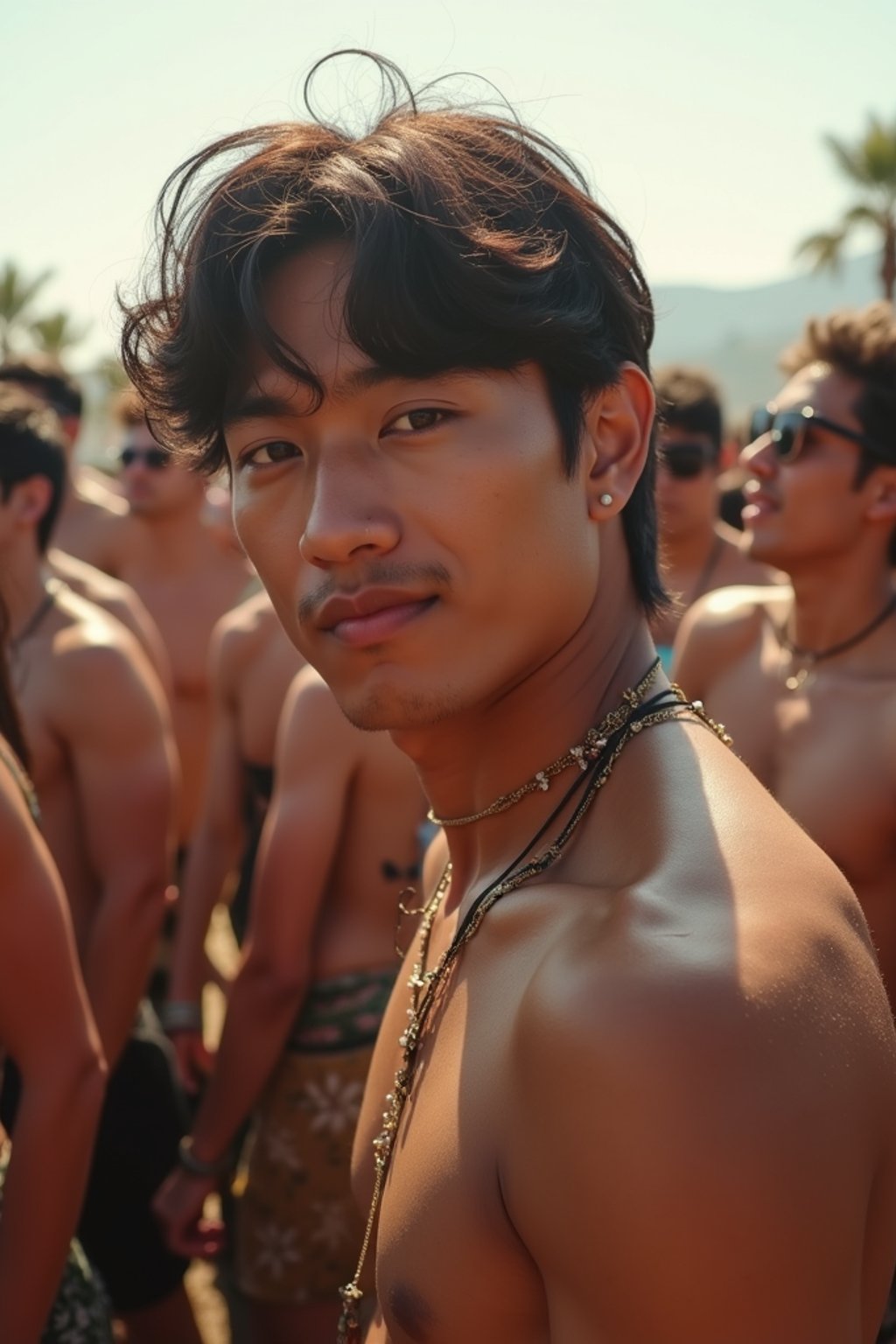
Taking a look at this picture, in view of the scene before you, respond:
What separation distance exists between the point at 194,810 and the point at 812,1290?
555cm

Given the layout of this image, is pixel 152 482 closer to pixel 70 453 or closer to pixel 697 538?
pixel 70 453

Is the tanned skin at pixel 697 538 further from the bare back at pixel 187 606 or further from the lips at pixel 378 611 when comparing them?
the lips at pixel 378 611

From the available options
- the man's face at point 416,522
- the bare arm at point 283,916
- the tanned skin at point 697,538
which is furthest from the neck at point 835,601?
the man's face at point 416,522

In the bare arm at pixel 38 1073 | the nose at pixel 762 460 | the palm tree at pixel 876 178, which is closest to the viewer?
the bare arm at pixel 38 1073

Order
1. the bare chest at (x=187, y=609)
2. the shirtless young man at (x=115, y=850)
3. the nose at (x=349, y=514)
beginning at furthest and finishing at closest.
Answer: the bare chest at (x=187, y=609), the shirtless young man at (x=115, y=850), the nose at (x=349, y=514)

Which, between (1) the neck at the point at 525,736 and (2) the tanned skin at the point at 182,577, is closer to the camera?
(1) the neck at the point at 525,736

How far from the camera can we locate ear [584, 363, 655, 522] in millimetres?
1853

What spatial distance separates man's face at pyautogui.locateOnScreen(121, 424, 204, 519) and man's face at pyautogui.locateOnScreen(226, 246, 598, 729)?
5395 mm

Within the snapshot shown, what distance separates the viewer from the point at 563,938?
55.3 inches

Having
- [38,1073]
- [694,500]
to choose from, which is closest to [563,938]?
[38,1073]

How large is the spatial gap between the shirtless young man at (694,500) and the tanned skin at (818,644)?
1.64 meters

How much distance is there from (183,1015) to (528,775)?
2.88 metres

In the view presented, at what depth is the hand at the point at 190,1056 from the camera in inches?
175

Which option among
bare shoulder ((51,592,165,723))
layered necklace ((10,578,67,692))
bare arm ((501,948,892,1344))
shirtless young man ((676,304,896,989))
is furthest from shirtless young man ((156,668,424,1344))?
bare arm ((501,948,892,1344))
